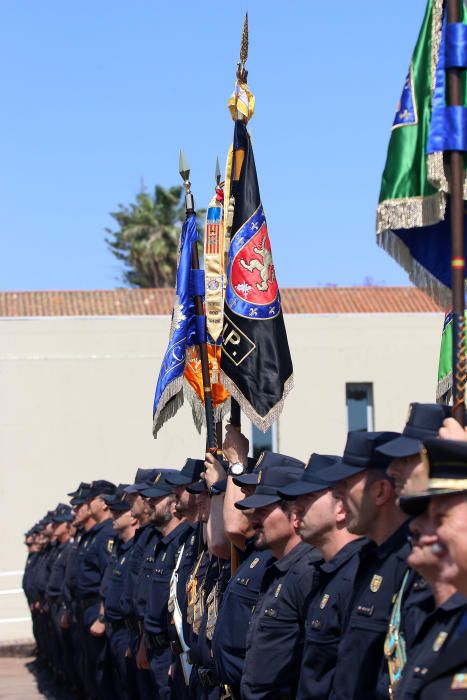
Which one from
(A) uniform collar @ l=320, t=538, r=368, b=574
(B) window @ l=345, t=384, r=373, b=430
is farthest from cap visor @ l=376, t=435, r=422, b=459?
(B) window @ l=345, t=384, r=373, b=430

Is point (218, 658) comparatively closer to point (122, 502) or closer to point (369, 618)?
point (369, 618)

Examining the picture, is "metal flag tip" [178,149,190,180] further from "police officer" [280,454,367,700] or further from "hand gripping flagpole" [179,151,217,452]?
"police officer" [280,454,367,700]

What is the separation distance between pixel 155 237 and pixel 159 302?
20.4 meters

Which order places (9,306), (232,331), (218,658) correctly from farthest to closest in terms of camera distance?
(9,306) < (232,331) < (218,658)

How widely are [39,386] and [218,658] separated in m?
17.3

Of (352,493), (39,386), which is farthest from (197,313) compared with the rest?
(39,386)

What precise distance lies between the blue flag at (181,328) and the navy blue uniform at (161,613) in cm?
91

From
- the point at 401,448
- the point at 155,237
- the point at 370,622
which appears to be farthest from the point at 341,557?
the point at 155,237

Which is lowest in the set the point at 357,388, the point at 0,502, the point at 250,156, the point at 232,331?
the point at 0,502

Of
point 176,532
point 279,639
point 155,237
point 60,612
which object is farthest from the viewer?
point 155,237

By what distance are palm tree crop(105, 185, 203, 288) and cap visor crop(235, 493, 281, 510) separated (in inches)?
1629

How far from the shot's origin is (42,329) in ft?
76.5

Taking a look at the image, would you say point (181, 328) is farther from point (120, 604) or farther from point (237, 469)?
point (120, 604)

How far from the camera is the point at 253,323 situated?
7.47m
